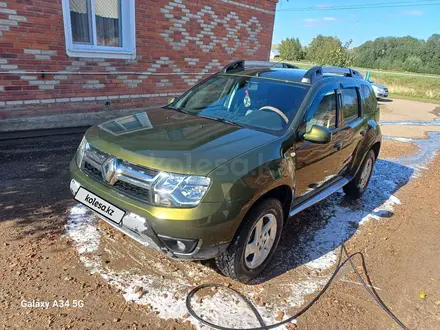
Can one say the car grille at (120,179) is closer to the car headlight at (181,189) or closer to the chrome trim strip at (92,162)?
the chrome trim strip at (92,162)

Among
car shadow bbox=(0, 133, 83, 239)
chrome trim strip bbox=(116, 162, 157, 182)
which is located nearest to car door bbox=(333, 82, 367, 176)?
chrome trim strip bbox=(116, 162, 157, 182)

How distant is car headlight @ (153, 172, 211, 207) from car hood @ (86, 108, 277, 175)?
Answer: 0.16 feet

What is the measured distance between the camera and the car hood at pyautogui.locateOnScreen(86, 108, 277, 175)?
2348 millimetres

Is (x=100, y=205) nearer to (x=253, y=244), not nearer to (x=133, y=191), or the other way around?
(x=133, y=191)

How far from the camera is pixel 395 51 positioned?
67.0 metres

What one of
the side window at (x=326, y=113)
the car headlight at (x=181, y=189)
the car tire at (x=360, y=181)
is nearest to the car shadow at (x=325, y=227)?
the car tire at (x=360, y=181)

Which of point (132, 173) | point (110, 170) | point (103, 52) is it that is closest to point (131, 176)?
point (132, 173)

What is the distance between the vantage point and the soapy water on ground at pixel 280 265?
8.31 feet

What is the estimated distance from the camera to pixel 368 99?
4766mm

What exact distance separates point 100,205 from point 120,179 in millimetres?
298

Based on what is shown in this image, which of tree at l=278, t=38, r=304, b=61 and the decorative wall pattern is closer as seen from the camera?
the decorative wall pattern

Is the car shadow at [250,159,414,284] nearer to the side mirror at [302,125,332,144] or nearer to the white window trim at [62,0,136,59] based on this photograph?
the side mirror at [302,125,332,144]

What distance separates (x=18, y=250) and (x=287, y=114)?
2.81 meters

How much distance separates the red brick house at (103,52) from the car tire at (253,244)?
5.19m
